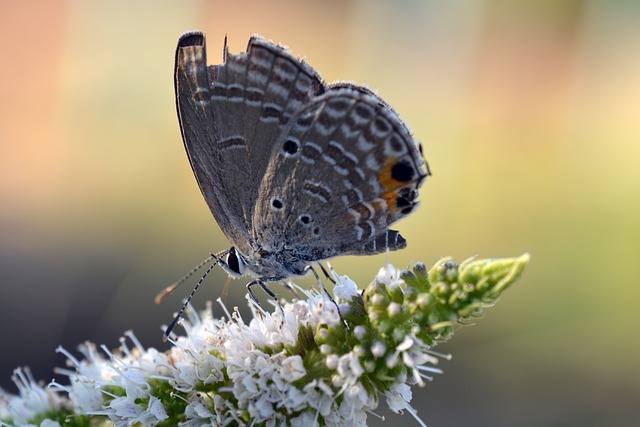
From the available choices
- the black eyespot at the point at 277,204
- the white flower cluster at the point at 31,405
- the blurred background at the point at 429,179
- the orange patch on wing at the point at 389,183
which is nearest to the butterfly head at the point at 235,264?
the black eyespot at the point at 277,204

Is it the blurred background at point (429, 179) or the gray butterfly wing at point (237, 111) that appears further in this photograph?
the blurred background at point (429, 179)

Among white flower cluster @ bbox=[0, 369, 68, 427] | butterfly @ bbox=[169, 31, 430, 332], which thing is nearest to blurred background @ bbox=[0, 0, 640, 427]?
white flower cluster @ bbox=[0, 369, 68, 427]

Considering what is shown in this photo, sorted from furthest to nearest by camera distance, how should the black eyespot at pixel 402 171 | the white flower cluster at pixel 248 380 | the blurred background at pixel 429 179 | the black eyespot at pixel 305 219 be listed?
1. the blurred background at pixel 429 179
2. the black eyespot at pixel 305 219
3. the black eyespot at pixel 402 171
4. the white flower cluster at pixel 248 380

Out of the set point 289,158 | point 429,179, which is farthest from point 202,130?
point 429,179

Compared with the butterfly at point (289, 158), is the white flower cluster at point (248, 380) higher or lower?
lower

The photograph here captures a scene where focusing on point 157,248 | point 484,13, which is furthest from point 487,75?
point 157,248

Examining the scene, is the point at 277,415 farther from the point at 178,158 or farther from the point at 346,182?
the point at 178,158

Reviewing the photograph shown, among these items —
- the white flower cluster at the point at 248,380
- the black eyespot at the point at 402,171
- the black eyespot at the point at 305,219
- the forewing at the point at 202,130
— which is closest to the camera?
the white flower cluster at the point at 248,380

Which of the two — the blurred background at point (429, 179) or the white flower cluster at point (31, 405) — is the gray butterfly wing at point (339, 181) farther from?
the blurred background at point (429, 179)
